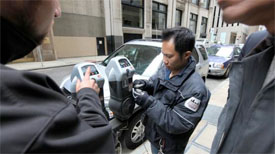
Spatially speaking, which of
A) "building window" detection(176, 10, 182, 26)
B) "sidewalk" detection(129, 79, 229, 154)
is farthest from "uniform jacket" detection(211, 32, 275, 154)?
"building window" detection(176, 10, 182, 26)

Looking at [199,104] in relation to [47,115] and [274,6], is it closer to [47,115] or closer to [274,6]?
[274,6]

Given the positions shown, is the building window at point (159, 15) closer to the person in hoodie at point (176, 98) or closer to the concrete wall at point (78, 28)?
Answer: the concrete wall at point (78, 28)

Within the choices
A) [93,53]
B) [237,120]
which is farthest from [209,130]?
[93,53]

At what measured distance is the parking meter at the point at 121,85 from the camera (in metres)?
1.35

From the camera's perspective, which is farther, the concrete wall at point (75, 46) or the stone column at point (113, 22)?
the stone column at point (113, 22)

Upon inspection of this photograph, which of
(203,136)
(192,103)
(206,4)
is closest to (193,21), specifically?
(206,4)

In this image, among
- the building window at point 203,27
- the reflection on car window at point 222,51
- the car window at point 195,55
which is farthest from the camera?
the building window at point 203,27

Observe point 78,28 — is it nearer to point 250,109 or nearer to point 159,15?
point 159,15

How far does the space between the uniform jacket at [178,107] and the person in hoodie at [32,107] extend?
66 centimetres

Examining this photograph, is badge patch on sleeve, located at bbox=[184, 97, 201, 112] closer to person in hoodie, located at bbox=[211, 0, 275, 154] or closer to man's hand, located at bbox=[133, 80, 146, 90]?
person in hoodie, located at bbox=[211, 0, 275, 154]

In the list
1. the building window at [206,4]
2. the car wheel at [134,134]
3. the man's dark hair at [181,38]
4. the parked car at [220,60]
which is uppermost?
the building window at [206,4]

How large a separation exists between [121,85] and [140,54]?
1583 millimetres

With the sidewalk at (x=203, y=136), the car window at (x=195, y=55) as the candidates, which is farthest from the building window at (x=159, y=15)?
the sidewalk at (x=203, y=136)

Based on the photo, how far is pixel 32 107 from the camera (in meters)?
0.49
